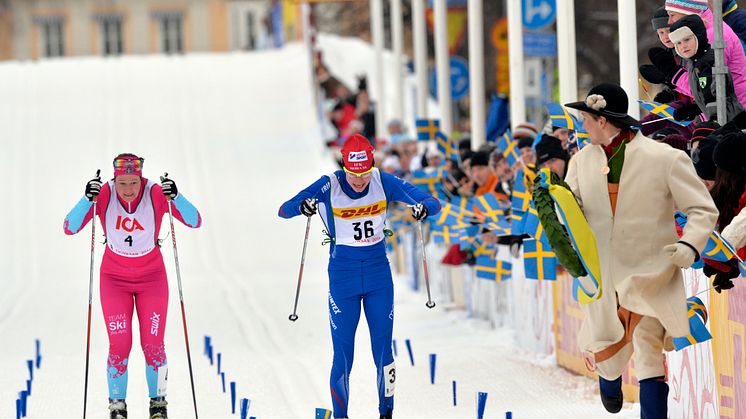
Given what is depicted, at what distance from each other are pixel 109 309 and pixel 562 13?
18.4 feet

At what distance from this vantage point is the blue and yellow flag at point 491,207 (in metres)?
12.6

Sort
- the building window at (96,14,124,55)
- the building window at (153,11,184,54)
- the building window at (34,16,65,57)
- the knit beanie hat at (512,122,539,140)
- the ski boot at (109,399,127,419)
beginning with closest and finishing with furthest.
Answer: the ski boot at (109,399,127,419)
the knit beanie hat at (512,122,539,140)
the building window at (34,16,65,57)
the building window at (96,14,124,55)
the building window at (153,11,184,54)

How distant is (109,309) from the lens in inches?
382

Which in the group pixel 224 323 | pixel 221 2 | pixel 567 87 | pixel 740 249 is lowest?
pixel 224 323

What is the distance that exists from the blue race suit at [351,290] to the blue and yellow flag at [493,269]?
406 cm

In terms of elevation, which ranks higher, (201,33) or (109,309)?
(201,33)

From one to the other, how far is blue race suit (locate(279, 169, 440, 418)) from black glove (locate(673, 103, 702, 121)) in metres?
1.85

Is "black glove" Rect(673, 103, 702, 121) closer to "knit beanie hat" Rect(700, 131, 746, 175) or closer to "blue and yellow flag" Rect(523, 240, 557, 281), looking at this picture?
"blue and yellow flag" Rect(523, 240, 557, 281)

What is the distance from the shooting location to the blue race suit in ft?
31.0

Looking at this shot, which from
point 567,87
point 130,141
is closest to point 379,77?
point 130,141

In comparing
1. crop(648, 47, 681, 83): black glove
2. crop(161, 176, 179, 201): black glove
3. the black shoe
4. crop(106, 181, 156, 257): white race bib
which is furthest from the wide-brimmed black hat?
crop(106, 181, 156, 257): white race bib

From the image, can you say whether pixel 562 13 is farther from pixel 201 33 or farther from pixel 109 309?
pixel 201 33

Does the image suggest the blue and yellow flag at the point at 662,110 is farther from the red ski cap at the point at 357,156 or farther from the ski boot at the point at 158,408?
the ski boot at the point at 158,408

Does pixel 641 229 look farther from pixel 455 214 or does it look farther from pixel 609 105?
pixel 455 214
